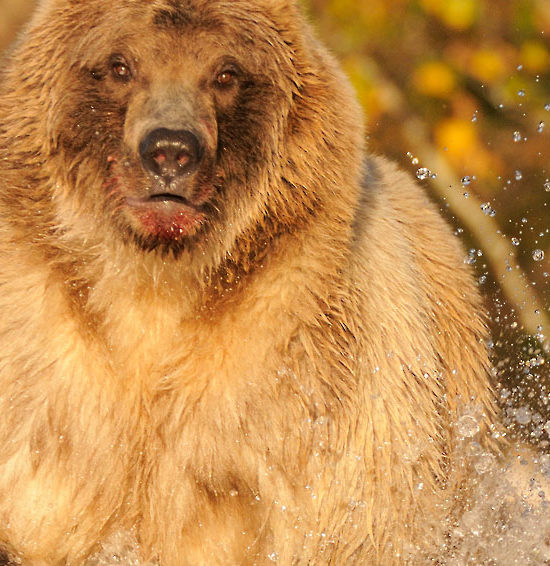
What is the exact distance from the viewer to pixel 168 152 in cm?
385

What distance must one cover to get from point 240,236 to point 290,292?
0.25 meters

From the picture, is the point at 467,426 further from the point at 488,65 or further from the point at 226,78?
the point at 488,65

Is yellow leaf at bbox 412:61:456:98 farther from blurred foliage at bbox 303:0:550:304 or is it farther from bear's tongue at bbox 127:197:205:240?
bear's tongue at bbox 127:197:205:240

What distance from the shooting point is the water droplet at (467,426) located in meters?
4.84

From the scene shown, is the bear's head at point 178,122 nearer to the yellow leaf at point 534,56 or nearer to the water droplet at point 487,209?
the water droplet at point 487,209

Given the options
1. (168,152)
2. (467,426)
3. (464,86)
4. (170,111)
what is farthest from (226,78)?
(464,86)

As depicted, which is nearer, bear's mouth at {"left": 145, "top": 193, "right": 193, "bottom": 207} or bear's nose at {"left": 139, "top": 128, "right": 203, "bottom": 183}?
bear's nose at {"left": 139, "top": 128, "right": 203, "bottom": 183}

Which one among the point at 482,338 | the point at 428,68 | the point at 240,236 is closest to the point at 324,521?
the point at 240,236

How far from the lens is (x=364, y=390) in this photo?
424 cm

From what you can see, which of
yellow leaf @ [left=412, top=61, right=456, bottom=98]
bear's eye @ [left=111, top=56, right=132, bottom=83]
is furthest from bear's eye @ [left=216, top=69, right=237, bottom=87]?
yellow leaf @ [left=412, top=61, right=456, bottom=98]

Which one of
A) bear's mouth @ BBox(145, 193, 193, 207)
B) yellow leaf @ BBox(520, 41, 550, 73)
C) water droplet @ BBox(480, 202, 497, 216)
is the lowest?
water droplet @ BBox(480, 202, 497, 216)

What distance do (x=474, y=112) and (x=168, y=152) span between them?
229 inches

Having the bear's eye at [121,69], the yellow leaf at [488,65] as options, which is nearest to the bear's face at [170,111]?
the bear's eye at [121,69]

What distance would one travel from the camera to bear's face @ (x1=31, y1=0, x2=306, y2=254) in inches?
157
